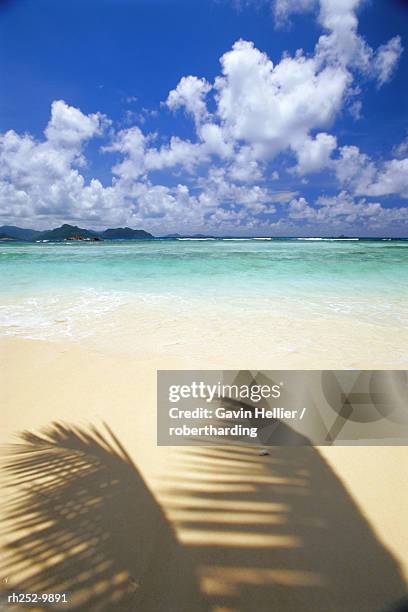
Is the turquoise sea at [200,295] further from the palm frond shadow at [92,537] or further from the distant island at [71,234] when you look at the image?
the distant island at [71,234]

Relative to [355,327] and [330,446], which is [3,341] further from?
[355,327]

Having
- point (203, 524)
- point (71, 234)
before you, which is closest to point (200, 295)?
point (203, 524)

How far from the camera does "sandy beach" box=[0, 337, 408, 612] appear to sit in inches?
60.2

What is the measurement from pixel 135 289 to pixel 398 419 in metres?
8.62

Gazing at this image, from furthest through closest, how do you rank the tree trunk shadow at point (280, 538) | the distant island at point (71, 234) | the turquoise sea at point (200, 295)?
the distant island at point (71, 234), the turquoise sea at point (200, 295), the tree trunk shadow at point (280, 538)

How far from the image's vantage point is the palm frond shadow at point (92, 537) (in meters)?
1.52

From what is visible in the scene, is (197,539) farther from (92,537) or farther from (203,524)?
(92,537)

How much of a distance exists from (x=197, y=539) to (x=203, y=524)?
10 cm

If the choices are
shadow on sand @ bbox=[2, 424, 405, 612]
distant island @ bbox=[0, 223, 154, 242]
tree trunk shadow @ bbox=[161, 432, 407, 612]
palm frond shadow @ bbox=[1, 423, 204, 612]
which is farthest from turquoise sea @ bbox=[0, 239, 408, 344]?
distant island @ bbox=[0, 223, 154, 242]

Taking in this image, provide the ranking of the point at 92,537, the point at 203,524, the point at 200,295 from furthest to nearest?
the point at 200,295
the point at 203,524
the point at 92,537

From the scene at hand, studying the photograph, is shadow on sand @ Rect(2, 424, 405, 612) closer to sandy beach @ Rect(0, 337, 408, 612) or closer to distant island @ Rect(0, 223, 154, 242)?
sandy beach @ Rect(0, 337, 408, 612)

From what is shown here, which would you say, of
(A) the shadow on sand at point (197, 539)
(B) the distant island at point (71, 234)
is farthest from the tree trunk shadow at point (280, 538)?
(B) the distant island at point (71, 234)

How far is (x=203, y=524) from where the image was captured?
72.4 inches

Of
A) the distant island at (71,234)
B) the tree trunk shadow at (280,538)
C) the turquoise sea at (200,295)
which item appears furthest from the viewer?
the distant island at (71,234)
